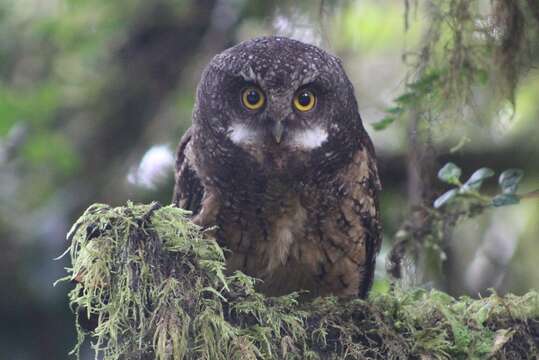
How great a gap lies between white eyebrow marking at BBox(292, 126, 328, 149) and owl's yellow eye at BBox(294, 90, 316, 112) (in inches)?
3.6

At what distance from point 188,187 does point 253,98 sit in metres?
0.56

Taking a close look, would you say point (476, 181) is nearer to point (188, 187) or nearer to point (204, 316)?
point (188, 187)

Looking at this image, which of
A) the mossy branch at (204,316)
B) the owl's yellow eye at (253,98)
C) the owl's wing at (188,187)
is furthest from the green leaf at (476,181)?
the owl's wing at (188,187)

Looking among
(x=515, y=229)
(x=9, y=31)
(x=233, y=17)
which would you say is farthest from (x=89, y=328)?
(x=9, y=31)

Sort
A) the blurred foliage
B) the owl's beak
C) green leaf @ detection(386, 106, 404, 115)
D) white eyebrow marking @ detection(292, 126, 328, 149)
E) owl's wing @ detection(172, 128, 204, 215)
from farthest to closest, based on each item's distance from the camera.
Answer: the blurred foliage, owl's wing @ detection(172, 128, 204, 215), green leaf @ detection(386, 106, 404, 115), white eyebrow marking @ detection(292, 126, 328, 149), the owl's beak

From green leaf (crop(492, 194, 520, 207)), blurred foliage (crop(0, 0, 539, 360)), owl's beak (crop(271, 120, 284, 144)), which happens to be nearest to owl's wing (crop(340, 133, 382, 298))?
blurred foliage (crop(0, 0, 539, 360))

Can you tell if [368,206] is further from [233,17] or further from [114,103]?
[114,103]

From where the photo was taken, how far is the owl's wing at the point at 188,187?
3682 millimetres

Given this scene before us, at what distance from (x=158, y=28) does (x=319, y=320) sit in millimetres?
3657

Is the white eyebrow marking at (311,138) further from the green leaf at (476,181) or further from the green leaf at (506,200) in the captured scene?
the green leaf at (506,200)

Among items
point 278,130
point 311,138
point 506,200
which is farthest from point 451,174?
point 278,130

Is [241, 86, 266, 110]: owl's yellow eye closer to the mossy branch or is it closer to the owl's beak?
the owl's beak

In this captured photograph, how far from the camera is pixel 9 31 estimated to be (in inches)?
243

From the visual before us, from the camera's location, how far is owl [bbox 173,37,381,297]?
341 cm
